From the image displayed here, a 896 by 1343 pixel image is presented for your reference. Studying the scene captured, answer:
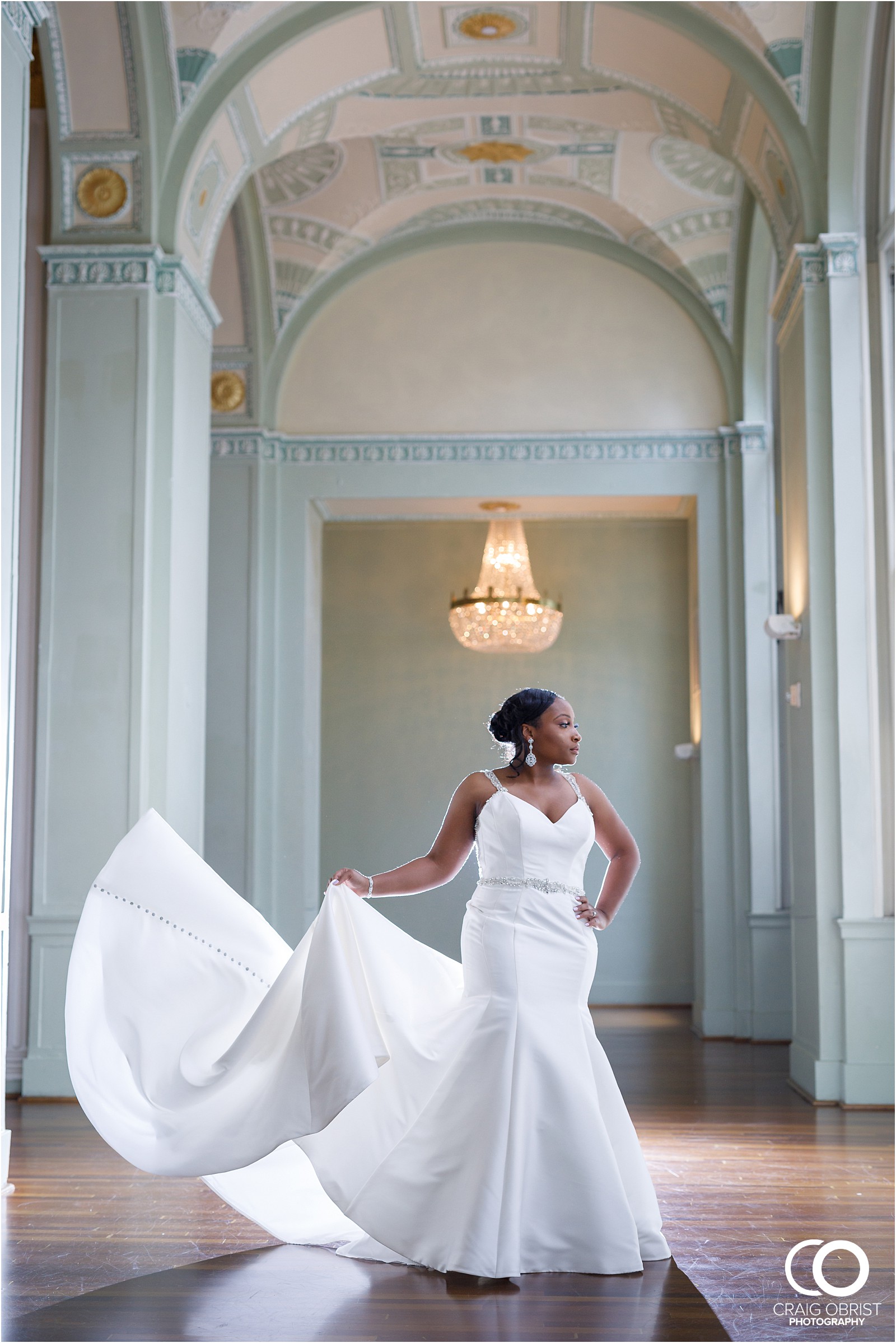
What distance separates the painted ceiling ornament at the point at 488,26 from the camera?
7.95 meters

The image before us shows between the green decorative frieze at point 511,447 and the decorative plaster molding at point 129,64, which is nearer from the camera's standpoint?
the decorative plaster molding at point 129,64

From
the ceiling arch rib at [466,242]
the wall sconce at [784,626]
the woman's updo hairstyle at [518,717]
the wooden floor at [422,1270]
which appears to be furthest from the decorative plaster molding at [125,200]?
the wooden floor at [422,1270]

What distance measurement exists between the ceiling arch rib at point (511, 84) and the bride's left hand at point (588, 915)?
4.89 m

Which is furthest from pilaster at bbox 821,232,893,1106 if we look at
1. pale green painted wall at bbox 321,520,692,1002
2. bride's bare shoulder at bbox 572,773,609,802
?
pale green painted wall at bbox 321,520,692,1002

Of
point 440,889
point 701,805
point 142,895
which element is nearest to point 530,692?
point 142,895

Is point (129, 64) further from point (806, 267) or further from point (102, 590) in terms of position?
point (806, 267)

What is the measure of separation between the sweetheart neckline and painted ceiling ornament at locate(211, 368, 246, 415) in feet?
22.9

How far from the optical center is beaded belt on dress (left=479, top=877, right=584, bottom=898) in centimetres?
419

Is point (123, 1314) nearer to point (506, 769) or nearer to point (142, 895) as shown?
point (142, 895)

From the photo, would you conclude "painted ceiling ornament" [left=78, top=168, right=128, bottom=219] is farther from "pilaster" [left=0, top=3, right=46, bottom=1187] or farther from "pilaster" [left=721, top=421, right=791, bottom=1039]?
"pilaster" [left=721, top=421, right=791, bottom=1039]

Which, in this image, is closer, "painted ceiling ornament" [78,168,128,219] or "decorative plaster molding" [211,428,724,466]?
"painted ceiling ornament" [78,168,128,219]

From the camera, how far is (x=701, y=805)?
33.6ft

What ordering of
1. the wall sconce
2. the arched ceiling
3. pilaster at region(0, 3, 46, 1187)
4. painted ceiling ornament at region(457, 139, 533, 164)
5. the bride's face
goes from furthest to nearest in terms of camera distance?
1. painted ceiling ornament at region(457, 139, 533, 164)
2. the wall sconce
3. the arched ceiling
4. pilaster at region(0, 3, 46, 1187)
5. the bride's face

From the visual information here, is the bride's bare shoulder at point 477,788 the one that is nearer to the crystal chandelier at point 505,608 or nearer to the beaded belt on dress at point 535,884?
the beaded belt on dress at point 535,884
